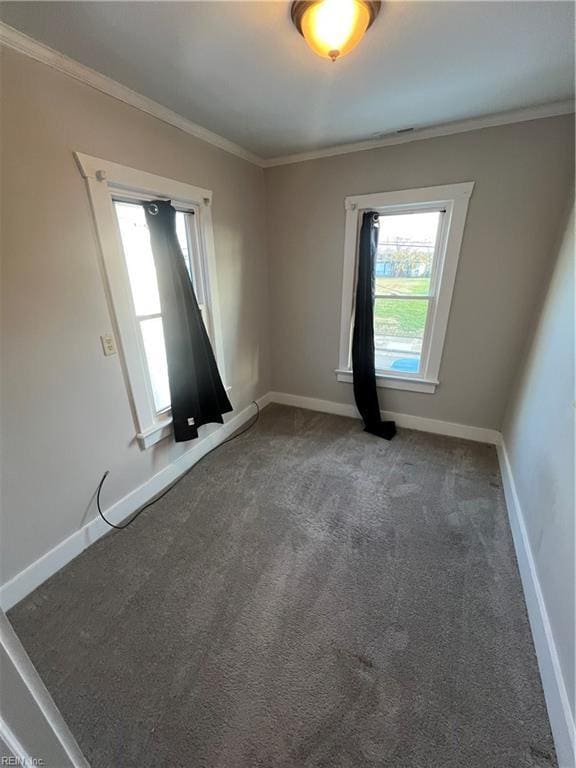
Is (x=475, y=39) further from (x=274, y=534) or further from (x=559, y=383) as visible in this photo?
(x=274, y=534)

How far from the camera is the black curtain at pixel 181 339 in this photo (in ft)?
6.39

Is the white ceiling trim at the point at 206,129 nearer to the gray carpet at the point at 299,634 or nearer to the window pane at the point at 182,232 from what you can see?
the window pane at the point at 182,232

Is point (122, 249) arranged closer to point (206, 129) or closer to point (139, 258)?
point (139, 258)

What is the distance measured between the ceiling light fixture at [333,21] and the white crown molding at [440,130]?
127 centimetres

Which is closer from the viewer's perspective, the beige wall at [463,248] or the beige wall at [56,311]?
the beige wall at [56,311]

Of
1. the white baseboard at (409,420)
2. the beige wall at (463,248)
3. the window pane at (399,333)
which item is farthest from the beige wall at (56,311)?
the window pane at (399,333)

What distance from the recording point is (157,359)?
2174mm

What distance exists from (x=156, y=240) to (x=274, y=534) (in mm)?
1947

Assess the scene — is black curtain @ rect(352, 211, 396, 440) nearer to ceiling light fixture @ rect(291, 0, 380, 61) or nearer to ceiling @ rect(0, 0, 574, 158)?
ceiling @ rect(0, 0, 574, 158)

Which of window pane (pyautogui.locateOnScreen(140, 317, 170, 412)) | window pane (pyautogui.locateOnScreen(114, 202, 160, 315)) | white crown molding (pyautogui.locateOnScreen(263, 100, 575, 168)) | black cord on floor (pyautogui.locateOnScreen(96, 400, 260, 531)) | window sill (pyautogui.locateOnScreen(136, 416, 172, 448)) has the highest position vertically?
white crown molding (pyautogui.locateOnScreen(263, 100, 575, 168))

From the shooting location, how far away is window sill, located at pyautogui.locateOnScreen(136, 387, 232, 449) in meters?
2.04

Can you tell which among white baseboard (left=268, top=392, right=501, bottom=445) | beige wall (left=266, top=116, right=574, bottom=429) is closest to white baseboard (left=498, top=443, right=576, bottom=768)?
white baseboard (left=268, top=392, right=501, bottom=445)

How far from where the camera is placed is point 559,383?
1.60 metres

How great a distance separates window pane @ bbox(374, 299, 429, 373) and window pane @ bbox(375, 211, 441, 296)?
11 cm
